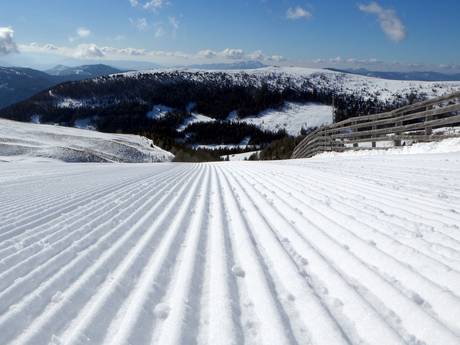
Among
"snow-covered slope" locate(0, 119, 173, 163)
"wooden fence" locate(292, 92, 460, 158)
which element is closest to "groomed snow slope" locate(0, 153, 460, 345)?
"wooden fence" locate(292, 92, 460, 158)

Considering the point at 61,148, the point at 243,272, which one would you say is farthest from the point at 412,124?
the point at 61,148

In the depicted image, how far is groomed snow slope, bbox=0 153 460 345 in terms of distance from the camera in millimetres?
2342

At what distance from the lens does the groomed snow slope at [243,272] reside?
2342 mm

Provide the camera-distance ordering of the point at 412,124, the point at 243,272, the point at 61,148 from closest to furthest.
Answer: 1. the point at 243,272
2. the point at 412,124
3. the point at 61,148

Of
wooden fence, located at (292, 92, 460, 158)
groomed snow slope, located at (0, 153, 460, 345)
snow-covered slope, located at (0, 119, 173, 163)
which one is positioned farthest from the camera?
snow-covered slope, located at (0, 119, 173, 163)

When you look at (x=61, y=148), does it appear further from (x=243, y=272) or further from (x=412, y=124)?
(x=243, y=272)

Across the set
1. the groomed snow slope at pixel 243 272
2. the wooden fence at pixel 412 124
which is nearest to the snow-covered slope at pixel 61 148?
the wooden fence at pixel 412 124

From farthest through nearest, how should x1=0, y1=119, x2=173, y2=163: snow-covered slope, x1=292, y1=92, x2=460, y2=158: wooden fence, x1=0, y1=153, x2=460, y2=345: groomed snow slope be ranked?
x1=0, y1=119, x2=173, y2=163: snow-covered slope → x1=292, y1=92, x2=460, y2=158: wooden fence → x1=0, y1=153, x2=460, y2=345: groomed snow slope

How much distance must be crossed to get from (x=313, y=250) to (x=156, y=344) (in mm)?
2018

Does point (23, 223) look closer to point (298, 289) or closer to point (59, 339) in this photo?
point (59, 339)

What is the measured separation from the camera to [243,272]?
3.36 m

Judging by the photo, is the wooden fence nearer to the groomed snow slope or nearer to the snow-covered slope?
the groomed snow slope

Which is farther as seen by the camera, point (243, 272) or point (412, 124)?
point (412, 124)

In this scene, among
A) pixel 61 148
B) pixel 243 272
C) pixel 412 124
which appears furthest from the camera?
pixel 61 148
